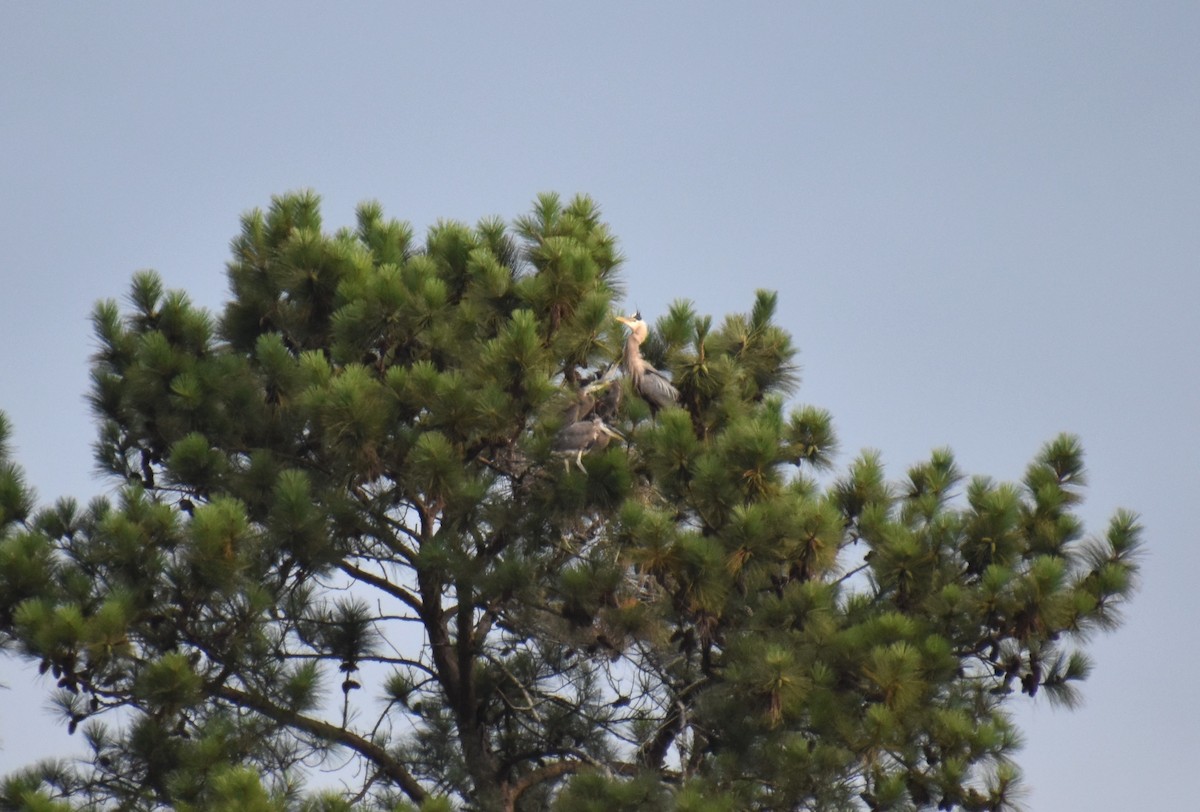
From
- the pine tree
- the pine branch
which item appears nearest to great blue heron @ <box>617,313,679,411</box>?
the pine tree

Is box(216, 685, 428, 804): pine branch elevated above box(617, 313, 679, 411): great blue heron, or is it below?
below

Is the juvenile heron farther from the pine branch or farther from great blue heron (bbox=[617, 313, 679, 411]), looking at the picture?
the pine branch

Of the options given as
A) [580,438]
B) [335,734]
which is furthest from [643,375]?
[335,734]

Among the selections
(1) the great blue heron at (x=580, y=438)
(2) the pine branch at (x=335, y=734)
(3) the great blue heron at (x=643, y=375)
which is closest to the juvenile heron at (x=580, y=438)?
(1) the great blue heron at (x=580, y=438)

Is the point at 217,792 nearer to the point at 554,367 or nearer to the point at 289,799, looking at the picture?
the point at 289,799

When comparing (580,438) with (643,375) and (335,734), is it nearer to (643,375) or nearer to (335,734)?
(643,375)

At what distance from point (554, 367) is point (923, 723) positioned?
2617 mm

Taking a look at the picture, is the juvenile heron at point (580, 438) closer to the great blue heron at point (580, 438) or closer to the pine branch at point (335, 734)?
the great blue heron at point (580, 438)

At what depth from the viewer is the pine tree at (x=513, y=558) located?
7402 mm

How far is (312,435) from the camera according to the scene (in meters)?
8.84

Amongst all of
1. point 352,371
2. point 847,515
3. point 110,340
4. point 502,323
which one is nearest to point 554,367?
point 502,323

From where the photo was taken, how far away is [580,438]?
26.1 feet

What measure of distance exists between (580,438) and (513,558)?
0.69m

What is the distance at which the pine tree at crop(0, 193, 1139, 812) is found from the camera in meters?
7.40
